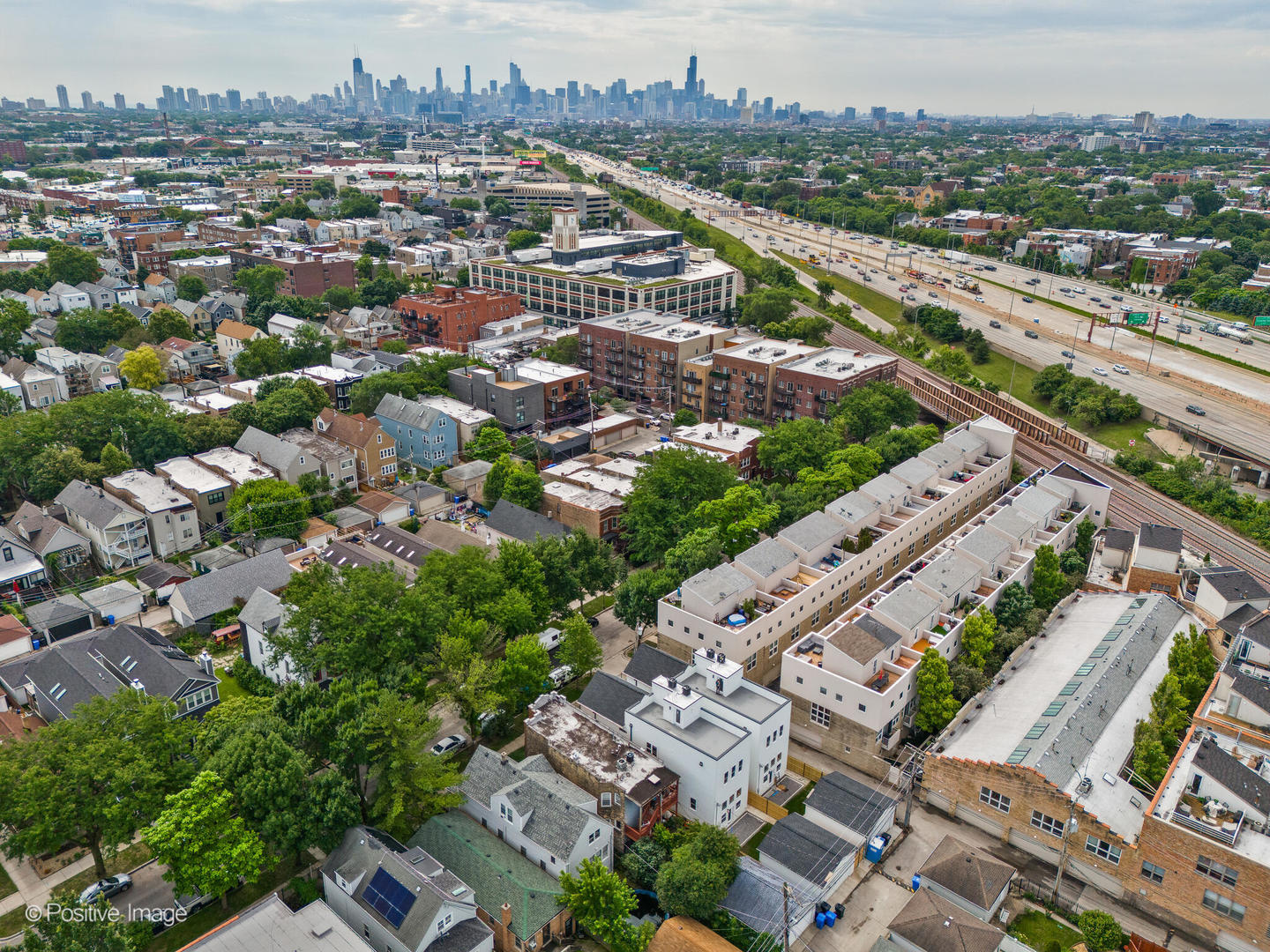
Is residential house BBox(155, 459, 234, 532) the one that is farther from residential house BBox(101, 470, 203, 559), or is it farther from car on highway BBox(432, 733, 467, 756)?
car on highway BBox(432, 733, 467, 756)

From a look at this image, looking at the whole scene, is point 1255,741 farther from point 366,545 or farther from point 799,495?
point 366,545

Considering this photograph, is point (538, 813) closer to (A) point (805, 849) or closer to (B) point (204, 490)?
(A) point (805, 849)

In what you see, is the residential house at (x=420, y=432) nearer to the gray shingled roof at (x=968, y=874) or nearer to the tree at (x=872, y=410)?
the tree at (x=872, y=410)

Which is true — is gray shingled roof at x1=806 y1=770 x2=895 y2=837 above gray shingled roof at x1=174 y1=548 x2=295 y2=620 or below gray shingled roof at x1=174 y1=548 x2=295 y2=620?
below

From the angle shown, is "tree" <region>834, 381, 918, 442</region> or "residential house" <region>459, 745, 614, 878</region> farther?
"tree" <region>834, 381, 918, 442</region>

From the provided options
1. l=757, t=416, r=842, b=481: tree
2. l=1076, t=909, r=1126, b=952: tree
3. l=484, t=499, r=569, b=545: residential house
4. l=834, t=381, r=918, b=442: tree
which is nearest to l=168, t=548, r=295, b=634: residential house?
l=484, t=499, r=569, b=545: residential house
